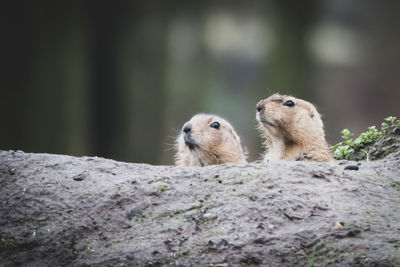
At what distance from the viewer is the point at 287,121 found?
22.0 ft

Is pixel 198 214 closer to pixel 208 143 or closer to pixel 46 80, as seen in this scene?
pixel 208 143

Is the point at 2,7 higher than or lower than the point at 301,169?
higher

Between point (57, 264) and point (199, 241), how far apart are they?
93 cm

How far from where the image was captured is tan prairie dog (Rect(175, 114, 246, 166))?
6645mm

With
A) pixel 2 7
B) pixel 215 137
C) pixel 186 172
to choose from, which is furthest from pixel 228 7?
pixel 186 172

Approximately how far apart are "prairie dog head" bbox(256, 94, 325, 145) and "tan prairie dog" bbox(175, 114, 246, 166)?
39cm

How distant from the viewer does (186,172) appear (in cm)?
499

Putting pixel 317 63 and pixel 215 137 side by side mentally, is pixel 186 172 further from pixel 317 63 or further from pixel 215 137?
pixel 317 63

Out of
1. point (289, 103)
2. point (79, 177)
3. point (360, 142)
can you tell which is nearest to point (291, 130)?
point (289, 103)

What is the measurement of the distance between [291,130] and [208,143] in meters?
0.84

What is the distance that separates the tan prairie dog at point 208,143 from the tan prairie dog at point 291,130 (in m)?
0.38

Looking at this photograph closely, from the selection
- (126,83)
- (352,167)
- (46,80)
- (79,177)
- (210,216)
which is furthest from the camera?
(126,83)

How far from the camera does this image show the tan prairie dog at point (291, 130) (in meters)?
6.66

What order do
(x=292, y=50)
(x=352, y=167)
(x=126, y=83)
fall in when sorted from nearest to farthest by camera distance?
(x=352, y=167), (x=126, y=83), (x=292, y=50)
